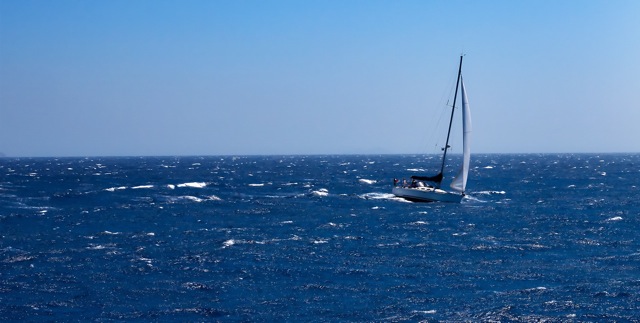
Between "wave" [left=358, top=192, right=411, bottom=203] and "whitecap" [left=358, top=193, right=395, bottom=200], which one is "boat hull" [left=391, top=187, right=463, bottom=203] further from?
"whitecap" [left=358, top=193, right=395, bottom=200]

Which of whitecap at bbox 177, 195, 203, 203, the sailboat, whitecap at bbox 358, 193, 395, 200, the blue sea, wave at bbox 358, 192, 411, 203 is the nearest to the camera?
the blue sea

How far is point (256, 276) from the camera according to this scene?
40062 millimetres

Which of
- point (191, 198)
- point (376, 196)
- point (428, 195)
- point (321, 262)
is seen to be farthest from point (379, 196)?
point (321, 262)

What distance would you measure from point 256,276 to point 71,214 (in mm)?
38217

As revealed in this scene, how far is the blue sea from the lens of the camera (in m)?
32.9

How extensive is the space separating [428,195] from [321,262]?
38.6 m

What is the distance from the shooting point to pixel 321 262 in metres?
44.4

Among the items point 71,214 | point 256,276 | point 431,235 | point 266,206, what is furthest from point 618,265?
point 71,214

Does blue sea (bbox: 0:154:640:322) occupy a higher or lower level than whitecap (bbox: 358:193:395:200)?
lower

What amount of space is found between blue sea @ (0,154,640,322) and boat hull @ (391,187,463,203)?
0.98 meters

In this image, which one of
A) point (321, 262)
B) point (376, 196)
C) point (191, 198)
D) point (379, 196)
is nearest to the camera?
point (321, 262)

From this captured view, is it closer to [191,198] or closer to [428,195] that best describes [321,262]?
[428,195]

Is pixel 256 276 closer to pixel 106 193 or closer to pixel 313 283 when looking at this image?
pixel 313 283

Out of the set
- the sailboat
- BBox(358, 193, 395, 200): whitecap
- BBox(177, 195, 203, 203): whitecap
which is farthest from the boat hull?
BBox(177, 195, 203, 203): whitecap
